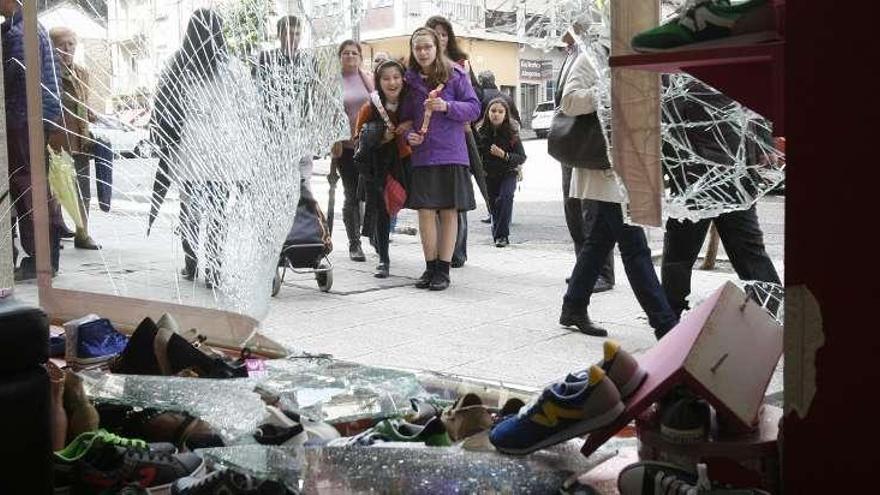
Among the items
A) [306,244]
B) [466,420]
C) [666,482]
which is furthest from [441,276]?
[666,482]

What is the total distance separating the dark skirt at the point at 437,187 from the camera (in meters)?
5.15

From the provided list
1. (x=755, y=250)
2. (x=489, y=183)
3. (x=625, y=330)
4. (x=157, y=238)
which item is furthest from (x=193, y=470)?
(x=489, y=183)

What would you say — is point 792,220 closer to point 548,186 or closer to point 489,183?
point 489,183

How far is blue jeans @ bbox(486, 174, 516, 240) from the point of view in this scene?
276 inches

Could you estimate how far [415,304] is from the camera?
4.82m

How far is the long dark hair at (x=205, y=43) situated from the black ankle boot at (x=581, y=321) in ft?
5.96

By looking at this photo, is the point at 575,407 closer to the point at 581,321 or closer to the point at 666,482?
the point at 666,482

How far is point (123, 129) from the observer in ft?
11.4

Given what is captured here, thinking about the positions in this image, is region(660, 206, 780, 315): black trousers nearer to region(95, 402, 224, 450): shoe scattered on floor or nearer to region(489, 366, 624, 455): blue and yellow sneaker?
region(489, 366, 624, 455): blue and yellow sneaker

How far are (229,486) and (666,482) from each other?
0.90 meters

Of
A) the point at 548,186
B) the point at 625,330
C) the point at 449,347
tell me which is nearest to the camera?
the point at 449,347

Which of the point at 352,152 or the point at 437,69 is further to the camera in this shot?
the point at 352,152

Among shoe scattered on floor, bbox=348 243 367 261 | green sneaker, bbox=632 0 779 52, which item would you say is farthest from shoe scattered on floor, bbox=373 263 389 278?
green sneaker, bbox=632 0 779 52

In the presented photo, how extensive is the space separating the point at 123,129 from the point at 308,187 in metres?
1.26
